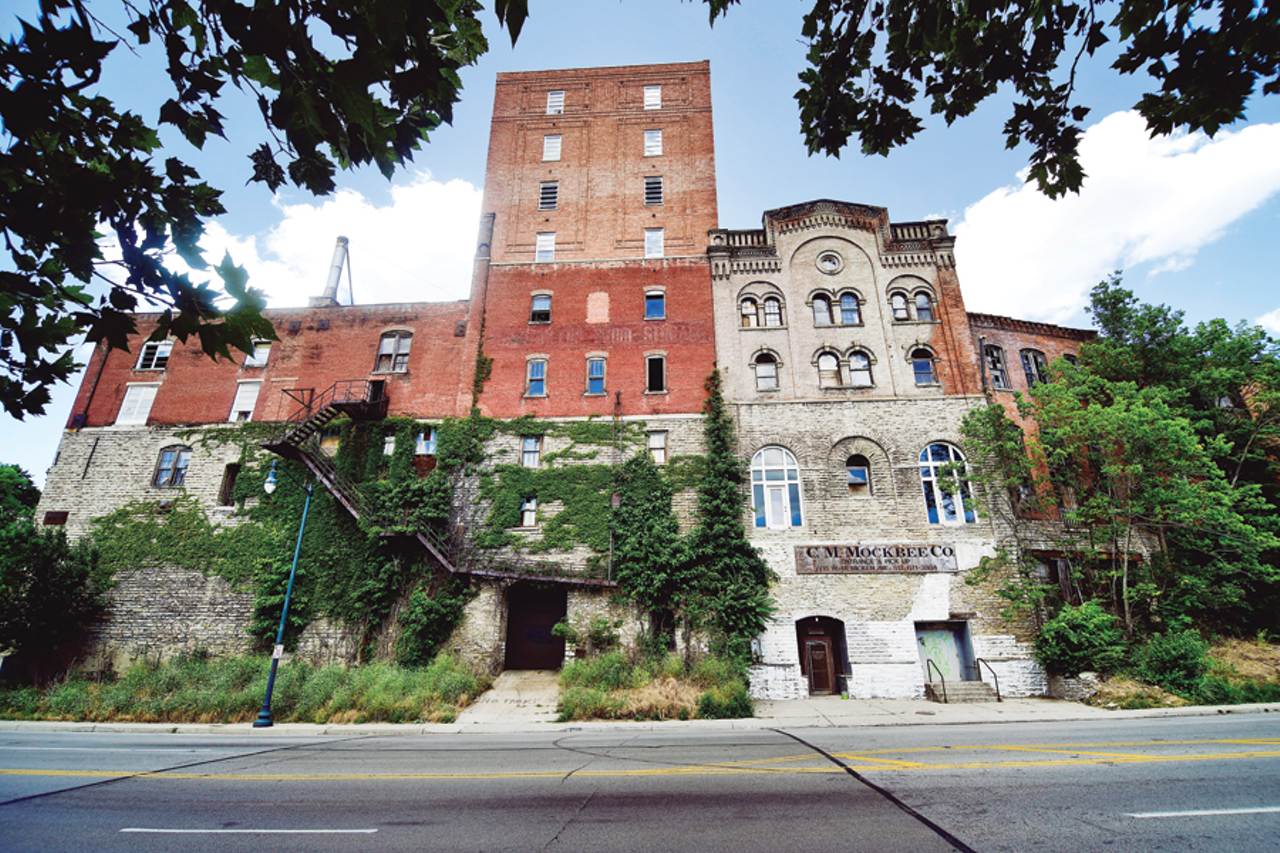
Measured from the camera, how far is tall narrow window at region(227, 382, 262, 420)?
2291cm

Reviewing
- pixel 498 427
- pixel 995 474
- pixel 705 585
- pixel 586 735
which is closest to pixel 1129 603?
pixel 995 474

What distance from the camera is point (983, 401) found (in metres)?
19.9

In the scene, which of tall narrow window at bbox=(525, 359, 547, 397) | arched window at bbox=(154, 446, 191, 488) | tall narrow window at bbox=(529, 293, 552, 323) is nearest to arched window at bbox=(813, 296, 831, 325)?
tall narrow window at bbox=(529, 293, 552, 323)

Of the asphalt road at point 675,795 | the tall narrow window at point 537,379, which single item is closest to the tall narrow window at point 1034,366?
the asphalt road at point 675,795

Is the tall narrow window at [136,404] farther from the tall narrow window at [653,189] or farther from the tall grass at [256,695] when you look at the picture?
the tall narrow window at [653,189]

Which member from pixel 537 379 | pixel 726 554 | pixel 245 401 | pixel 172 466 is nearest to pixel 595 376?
pixel 537 379

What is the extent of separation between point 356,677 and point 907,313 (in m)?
23.8

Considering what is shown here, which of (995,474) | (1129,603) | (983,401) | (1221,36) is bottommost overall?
(1129,603)

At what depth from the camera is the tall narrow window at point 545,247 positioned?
968 inches

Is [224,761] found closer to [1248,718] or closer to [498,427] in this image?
[498,427]

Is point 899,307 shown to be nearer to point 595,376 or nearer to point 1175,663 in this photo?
point 595,376

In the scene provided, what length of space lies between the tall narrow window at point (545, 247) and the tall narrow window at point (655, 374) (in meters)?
7.25

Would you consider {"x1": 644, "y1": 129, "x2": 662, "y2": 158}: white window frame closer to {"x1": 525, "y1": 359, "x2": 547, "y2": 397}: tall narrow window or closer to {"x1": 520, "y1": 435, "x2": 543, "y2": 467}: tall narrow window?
{"x1": 525, "y1": 359, "x2": 547, "y2": 397}: tall narrow window

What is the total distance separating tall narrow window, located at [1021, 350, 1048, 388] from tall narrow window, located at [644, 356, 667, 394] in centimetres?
1562
